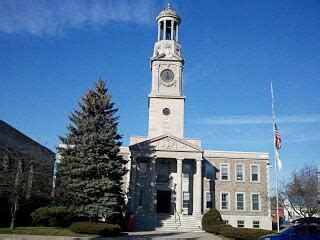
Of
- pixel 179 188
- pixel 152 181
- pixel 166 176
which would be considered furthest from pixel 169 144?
pixel 179 188

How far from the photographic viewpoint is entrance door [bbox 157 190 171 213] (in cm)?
4569

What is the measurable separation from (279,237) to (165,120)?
100ft

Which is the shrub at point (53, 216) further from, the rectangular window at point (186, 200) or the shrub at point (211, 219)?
the rectangular window at point (186, 200)

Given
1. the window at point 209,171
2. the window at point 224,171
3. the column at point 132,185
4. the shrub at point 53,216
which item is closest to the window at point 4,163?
the shrub at point 53,216

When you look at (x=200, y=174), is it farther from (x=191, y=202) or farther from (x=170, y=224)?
(x=170, y=224)

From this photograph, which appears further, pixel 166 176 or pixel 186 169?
pixel 186 169

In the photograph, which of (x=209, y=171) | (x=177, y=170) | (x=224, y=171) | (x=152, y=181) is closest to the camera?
(x=152, y=181)

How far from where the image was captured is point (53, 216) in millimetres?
29797

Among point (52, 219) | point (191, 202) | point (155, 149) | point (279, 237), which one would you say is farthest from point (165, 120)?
point (279, 237)

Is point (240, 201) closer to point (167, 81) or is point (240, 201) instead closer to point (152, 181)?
point (152, 181)

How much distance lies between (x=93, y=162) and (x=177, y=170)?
1426 cm

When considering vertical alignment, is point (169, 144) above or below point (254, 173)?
above

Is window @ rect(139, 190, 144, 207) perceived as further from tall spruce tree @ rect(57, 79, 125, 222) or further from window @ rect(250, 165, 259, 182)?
window @ rect(250, 165, 259, 182)

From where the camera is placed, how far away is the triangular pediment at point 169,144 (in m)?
44.0
